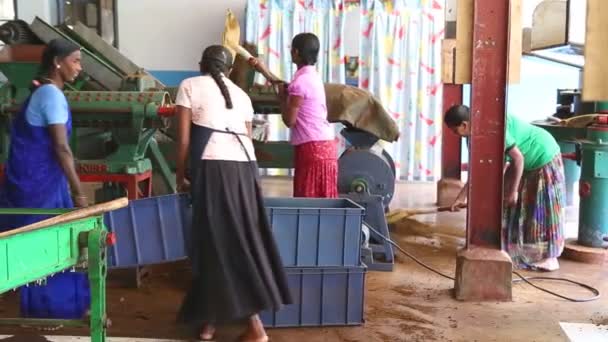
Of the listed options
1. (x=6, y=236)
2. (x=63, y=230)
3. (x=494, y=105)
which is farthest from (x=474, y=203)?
(x=6, y=236)

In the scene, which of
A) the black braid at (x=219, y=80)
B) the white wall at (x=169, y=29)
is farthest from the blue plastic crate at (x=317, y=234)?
the white wall at (x=169, y=29)

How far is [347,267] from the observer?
3.57 m

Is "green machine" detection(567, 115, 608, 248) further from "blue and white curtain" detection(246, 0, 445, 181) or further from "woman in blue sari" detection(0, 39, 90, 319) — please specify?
"woman in blue sari" detection(0, 39, 90, 319)

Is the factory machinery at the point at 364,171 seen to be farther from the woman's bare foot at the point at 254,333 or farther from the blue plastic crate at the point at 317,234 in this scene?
the woman's bare foot at the point at 254,333

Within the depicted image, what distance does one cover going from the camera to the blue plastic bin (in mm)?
3768

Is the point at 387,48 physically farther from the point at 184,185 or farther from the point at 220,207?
the point at 220,207

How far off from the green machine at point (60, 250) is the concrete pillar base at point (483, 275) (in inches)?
89.5

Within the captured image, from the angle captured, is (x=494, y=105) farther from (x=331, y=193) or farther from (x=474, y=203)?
(x=331, y=193)

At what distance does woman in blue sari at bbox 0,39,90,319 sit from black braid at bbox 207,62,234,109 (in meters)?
0.67

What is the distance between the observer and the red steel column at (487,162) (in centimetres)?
391

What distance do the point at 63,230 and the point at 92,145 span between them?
3.58 metres

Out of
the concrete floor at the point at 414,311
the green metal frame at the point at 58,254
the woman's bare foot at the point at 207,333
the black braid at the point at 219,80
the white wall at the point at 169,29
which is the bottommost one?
the concrete floor at the point at 414,311

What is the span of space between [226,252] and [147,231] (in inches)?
31.6

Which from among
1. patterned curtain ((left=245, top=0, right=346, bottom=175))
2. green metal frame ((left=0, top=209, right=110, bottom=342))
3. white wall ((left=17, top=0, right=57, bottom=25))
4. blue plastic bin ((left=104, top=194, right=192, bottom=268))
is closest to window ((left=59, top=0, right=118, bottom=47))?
white wall ((left=17, top=0, right=57, bottom=25))
